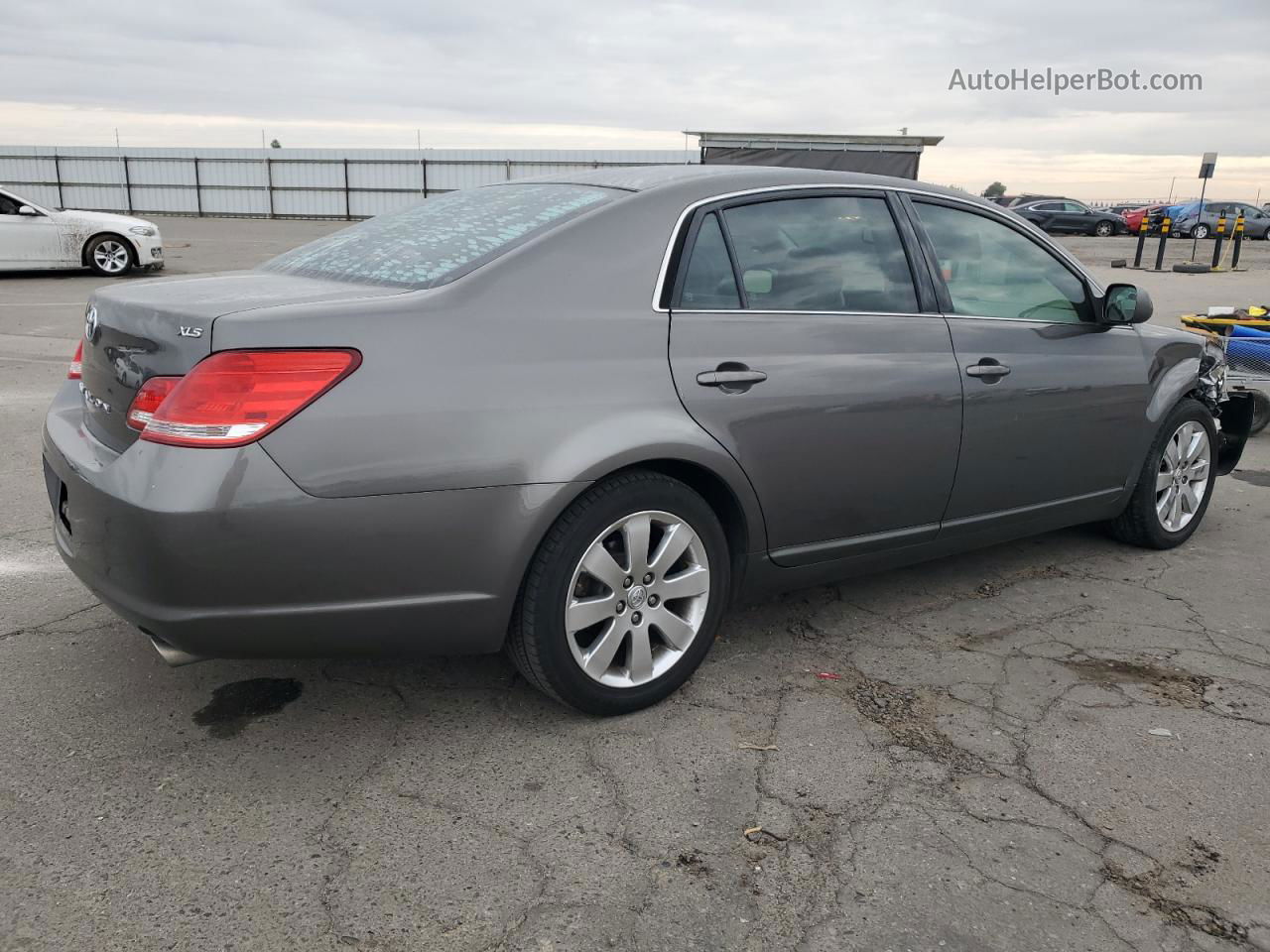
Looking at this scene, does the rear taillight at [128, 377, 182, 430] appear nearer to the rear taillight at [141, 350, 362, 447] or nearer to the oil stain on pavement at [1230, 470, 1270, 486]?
the rear taillight at [141, 350, 362, 447]

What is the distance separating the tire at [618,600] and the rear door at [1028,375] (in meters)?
1.14

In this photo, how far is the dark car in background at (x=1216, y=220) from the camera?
34.4 m

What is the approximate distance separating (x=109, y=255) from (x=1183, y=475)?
15.8 m

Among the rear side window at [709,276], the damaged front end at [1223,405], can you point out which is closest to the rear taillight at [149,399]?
the rear side window at [709,276]

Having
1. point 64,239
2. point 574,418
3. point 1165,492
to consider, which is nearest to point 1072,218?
point 64,239

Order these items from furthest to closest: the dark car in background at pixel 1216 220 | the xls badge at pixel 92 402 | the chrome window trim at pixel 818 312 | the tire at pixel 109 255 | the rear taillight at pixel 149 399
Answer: the dark car in background at pixel 1216 220
the tire at pixel 109 255
the chrome window trim at pixel 818 312
the xls badge at pixel 92 402
the rear taillight at pixel 149 399

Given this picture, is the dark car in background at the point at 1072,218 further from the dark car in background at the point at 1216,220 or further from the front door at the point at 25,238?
the front door at the point at 25,238

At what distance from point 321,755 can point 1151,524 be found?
11.9 feet

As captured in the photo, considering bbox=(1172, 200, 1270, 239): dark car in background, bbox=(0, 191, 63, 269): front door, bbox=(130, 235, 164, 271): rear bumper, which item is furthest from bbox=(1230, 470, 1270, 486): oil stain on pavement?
bbox=(1172, 200, 1270, 239): dark car in background

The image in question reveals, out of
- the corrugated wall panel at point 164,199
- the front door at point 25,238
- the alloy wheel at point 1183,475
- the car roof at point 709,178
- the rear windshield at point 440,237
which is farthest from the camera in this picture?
the corrugated wall panel at point 164,199

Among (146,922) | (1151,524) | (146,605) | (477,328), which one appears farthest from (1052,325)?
(146,922)

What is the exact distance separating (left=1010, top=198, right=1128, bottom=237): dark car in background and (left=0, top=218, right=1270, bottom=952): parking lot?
118 feet

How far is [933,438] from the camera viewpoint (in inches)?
142

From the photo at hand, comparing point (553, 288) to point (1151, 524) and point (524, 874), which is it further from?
point (1151, 524)
